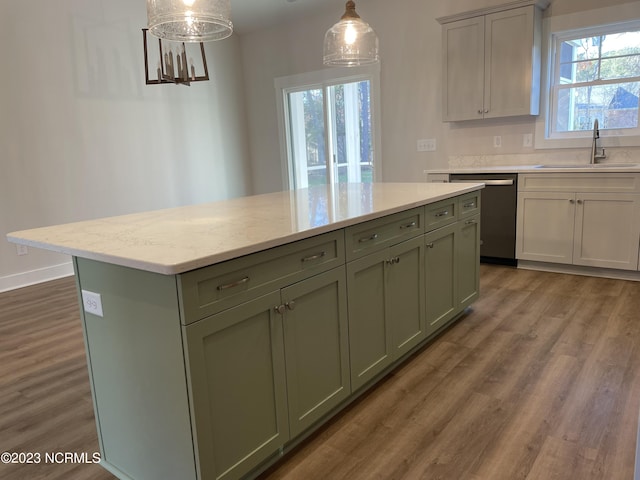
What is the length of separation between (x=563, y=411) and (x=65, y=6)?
5171 mm

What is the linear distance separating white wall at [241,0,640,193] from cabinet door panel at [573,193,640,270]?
767 mm

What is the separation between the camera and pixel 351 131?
5.89 metres

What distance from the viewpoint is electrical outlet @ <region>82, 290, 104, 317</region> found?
164 centimetres

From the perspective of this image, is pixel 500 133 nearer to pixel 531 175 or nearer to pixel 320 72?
pixel 531 175

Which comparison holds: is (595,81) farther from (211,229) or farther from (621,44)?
(211,229)

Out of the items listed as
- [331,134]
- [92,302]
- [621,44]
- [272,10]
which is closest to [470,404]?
[92,302]

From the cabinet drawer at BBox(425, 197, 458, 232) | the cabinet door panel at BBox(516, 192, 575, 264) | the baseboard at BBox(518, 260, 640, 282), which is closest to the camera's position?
the cabinet drawer at BBox(425, 197, 458, 232)

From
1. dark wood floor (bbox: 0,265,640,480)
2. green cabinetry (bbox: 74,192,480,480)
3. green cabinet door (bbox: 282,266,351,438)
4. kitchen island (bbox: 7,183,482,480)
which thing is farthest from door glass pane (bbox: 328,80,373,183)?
green cabinet door (bbox: 282,266,351,438)

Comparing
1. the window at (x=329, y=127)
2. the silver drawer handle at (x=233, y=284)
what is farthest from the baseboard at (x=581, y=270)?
the silver drawer handle at (x=233, y=284)

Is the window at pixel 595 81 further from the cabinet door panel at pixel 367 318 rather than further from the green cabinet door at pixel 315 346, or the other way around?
the green cabinet door at pixel 315 346

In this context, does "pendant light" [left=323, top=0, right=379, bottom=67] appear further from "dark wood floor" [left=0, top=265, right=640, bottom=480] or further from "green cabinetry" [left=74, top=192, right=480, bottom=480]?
"dark wood floor" [left=0, top=265, right=640, bottom=480]

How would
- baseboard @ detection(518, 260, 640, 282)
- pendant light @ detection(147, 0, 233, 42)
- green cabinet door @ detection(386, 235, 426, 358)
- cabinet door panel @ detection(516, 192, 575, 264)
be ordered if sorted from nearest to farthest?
pendant light @ detection(147, 0, 233, 42)
green cabinet door @ detection(386, 235, 426, 358)
baseboard @ detection(518, 260, 640, 282)
cabinet door panel @ detection(516, 192, 575, 264)

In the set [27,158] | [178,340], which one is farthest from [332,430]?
[27,158]

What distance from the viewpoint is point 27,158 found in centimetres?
442
